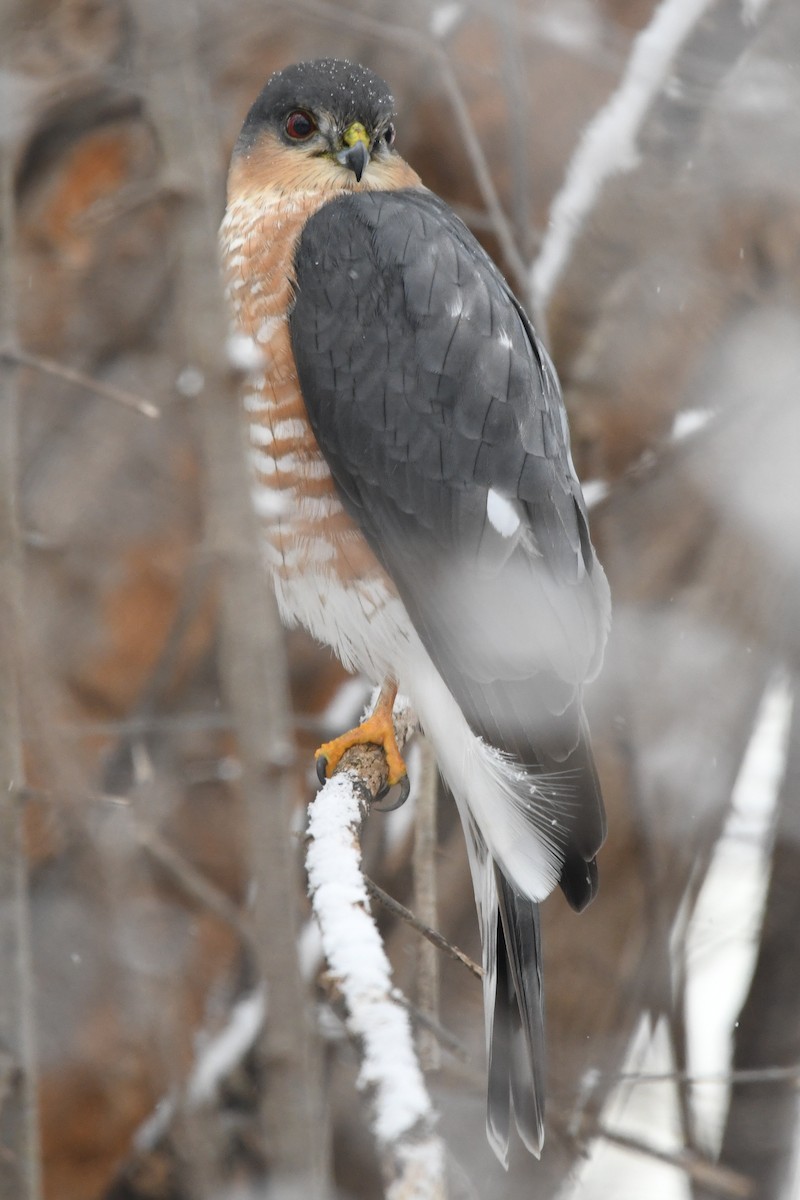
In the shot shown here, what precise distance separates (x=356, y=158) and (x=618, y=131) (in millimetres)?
928

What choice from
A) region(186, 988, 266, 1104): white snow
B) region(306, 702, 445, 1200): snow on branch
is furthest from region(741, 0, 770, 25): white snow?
region(186, 988, 266, 1104): white snow

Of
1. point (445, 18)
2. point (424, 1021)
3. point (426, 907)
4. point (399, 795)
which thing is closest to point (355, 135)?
point (445, 18)

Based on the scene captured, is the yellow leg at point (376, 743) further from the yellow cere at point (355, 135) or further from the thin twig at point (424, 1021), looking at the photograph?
the yellow cere at point (355, 135)

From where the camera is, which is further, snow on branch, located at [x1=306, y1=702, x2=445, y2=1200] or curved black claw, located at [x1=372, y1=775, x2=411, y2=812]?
curved black claw, located at [x1=372, y1=775, x2=411, y2=812]

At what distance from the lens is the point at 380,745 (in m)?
2.99

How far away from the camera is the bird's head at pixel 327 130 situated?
10.4 feet

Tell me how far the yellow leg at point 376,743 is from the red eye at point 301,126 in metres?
1.41

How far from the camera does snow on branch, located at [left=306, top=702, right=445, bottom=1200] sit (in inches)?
49.7

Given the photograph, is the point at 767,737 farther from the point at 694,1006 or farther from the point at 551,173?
the point at 551,173

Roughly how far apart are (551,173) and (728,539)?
1387 millimetres

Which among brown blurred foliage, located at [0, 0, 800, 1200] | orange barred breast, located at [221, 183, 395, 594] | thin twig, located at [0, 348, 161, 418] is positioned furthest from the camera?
brown blurred foliage, located at [0, 0, 800, 1200]

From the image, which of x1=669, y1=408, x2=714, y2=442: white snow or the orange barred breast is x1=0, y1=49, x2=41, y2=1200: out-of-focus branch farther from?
x1=669, y1=408, x2=714, y2=442: white snow

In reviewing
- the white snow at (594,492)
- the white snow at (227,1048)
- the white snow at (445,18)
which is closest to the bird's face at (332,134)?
the white snow at (445,18)

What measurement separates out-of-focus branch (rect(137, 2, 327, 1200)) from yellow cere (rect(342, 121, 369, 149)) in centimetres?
148
